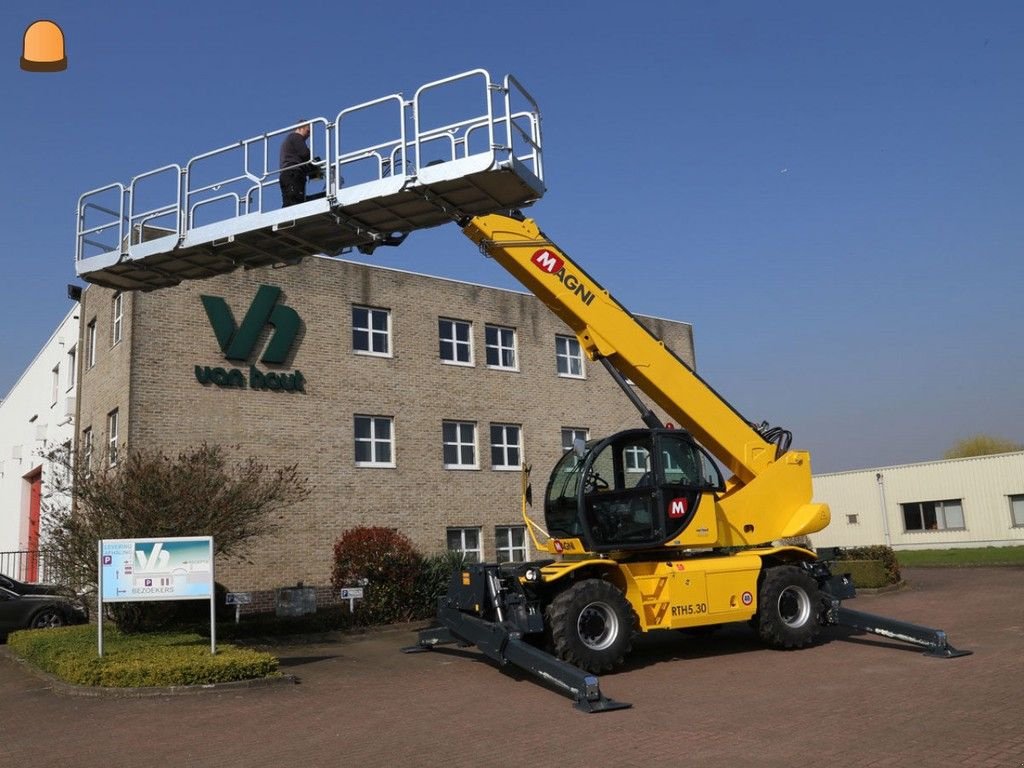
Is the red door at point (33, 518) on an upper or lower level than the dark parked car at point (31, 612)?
upper

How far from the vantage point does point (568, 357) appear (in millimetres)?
28516

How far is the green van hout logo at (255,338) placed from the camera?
21.0m

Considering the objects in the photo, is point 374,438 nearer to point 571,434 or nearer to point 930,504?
point 571,434

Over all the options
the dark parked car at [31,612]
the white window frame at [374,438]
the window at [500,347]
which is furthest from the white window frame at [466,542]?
the dark parked car at [31,612]

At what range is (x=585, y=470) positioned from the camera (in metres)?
12.9

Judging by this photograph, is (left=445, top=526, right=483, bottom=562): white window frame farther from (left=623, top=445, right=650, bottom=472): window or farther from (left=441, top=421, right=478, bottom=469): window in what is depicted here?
(left=623, top=445, right=650, bottom=472): window

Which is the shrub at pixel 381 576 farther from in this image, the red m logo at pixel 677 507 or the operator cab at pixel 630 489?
the red m logo at pixel 677 507

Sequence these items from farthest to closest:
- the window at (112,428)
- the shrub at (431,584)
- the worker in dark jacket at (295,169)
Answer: the window at (112,428) → the shrub at (431,584) → the worker in dark jacket at (295,169)

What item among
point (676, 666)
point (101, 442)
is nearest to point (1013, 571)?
point (676, 666)

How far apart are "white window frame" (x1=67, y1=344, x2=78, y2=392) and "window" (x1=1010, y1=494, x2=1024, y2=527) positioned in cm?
3542

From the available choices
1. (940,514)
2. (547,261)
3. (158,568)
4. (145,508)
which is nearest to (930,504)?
(940,514)

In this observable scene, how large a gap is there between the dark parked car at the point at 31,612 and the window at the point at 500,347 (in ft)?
40.4

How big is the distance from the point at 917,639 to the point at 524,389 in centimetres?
1558

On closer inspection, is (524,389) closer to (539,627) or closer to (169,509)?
(169,509)
